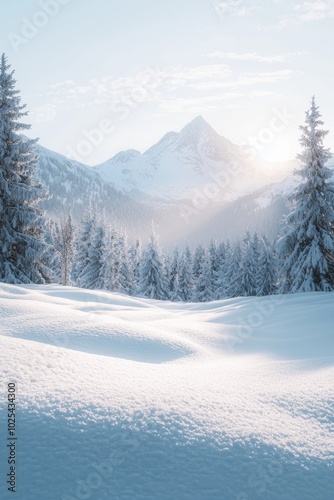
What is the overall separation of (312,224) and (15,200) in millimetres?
14195

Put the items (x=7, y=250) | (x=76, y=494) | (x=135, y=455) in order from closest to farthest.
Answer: (x=76, y=494)
(x=135, y=455)
(x=7, y=250)

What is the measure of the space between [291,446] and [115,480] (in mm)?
1076

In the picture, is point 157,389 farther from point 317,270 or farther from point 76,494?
point 317,270

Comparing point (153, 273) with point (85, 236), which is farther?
point (85, 236)

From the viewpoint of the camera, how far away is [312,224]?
16.7m

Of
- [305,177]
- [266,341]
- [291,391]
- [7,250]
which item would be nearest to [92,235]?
[7,250]

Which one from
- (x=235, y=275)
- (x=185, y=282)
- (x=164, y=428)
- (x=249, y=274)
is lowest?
(x=185, y=282)

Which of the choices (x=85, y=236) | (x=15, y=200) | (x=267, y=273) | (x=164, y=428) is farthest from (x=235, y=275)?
(x=164, y=428)

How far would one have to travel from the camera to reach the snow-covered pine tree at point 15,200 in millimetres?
15953

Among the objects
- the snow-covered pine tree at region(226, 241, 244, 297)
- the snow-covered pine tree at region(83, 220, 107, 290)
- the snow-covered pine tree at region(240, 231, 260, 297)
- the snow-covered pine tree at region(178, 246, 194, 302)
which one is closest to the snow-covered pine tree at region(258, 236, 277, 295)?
the snow-covered pine tree at region(240, 231, 260, 297)

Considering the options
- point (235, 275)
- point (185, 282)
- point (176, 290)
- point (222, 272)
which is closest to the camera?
point (235, 275)

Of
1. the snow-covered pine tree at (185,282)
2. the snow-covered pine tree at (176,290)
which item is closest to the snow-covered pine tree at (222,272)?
the snow-covered pine tree at (185,282)

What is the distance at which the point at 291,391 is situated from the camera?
2.99 meters

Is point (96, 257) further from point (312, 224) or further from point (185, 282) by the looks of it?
point (312, 224)
